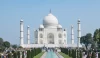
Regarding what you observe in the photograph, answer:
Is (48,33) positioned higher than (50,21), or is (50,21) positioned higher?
(50,21)

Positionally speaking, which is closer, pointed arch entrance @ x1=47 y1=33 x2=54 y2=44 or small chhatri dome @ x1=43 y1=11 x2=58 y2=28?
small chhatri dome @ x1=43 y1=11 x2=58 y2=28

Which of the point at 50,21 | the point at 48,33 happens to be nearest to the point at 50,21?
the point at 50,21

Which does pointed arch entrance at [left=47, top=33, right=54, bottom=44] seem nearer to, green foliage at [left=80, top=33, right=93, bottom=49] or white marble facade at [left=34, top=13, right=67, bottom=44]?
white marble facade at [left=34, top=13, right=67, bottom=44]

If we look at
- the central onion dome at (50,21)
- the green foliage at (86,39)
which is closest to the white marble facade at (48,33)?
the central onion dome at (50,21)

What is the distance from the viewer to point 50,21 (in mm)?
84250

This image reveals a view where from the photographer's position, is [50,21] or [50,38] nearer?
[50,21]

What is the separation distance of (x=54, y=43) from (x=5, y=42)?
18.5 metres

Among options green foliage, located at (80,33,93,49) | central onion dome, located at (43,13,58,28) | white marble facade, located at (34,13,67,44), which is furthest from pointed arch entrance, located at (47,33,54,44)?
green foliage, located at (80,33,93,49)

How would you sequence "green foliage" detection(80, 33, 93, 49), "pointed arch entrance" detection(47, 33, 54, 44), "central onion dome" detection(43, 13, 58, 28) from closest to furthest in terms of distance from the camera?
1. "green foliage" detection(80, 33, 93, 49)
2. "central onion dome" detection(43, 13, 58, 28)
3. "pointed arch entrance" detection(47, 33, 54, 44)

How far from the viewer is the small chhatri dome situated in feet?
276

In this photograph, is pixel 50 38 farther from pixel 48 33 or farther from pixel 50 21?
pixel 50 21

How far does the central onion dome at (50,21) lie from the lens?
84.2 m

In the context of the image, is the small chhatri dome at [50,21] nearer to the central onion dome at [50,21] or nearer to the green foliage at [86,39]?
the central onion dome at [50,21]

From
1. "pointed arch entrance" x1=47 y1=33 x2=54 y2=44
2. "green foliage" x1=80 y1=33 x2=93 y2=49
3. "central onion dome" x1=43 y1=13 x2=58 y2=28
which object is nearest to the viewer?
"green foliage" x1=80 y1=33 x2=93 y2=49
